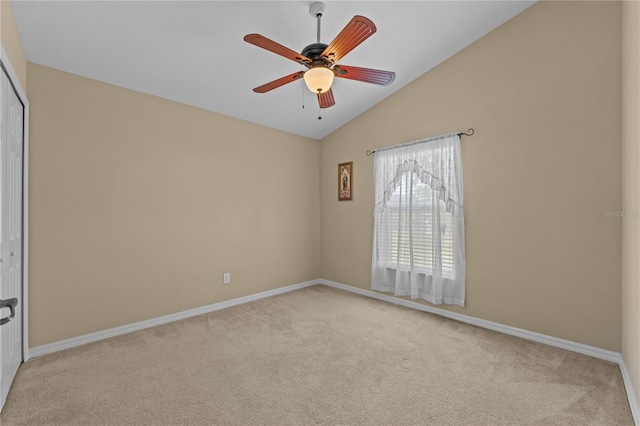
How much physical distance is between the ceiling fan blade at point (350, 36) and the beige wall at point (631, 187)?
1651mm

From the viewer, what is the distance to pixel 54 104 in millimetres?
2633

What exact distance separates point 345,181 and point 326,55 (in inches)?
105

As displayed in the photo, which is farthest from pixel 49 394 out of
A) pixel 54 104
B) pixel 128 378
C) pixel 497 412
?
pixel 497 412

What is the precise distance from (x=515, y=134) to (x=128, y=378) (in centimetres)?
388

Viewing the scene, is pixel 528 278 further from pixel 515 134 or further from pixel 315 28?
pixel 315 28

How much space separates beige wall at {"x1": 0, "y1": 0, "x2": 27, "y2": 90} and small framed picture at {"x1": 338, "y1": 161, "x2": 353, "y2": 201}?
3501mm

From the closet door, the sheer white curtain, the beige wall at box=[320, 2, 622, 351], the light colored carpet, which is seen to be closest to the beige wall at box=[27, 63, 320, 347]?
the closet door

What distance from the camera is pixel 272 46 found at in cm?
187

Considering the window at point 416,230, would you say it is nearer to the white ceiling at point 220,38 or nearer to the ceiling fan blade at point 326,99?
the white ceiling at point 220,38

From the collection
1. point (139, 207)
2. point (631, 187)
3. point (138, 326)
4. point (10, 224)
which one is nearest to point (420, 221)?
point (631, 187)

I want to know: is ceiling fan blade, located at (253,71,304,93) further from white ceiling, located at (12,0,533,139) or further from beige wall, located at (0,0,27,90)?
beige wall, located at (0,0,27,90)

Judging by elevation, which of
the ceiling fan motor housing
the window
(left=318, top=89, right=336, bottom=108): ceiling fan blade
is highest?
the ceiling fan motor housing

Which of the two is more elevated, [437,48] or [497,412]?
[437,48]

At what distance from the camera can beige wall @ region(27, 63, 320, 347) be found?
261 centimetres
